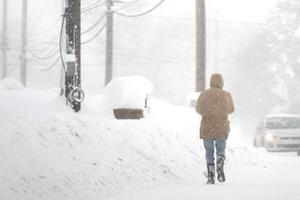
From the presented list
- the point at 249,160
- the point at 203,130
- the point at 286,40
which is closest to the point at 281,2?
the point at 286,40

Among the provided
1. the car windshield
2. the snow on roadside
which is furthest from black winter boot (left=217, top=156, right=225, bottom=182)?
the car windshield

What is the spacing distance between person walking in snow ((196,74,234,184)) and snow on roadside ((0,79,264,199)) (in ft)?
2.98

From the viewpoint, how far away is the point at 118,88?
1422 centimetres

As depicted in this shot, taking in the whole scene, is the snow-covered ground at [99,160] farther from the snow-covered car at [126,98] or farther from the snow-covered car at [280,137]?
the snow-covered car at [280,137]

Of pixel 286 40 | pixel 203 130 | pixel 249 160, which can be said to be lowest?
pixel 249 160

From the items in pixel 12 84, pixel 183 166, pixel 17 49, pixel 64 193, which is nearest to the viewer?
pixel 64 193

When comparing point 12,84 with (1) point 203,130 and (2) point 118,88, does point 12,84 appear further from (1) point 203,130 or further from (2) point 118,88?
(1) point 203,130

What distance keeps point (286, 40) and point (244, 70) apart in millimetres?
5293

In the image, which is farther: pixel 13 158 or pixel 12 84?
pixel 12 84

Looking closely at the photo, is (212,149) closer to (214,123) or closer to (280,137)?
(214,123)

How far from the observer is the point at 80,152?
11.0 metres

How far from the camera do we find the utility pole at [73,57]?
13365 millimetres

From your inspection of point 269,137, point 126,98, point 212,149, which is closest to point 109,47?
point 269,137

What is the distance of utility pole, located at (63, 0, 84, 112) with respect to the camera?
13365 mm
